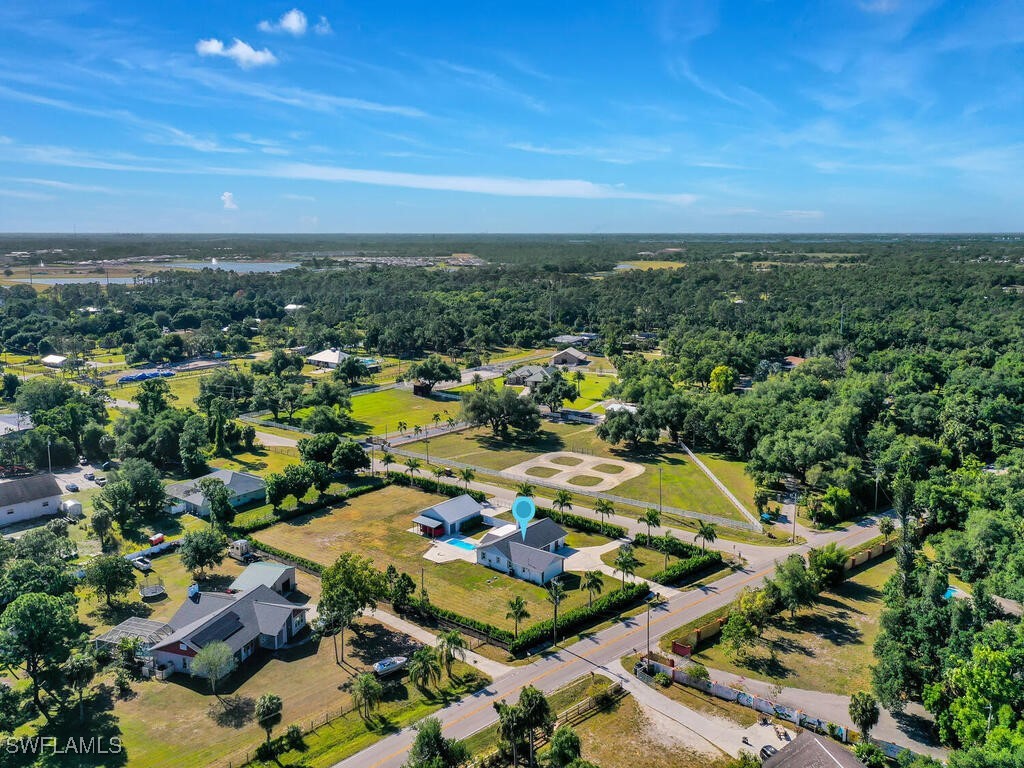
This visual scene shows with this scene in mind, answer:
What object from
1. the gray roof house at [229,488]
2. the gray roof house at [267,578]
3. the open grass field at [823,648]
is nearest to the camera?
the open grass field at [823,648]

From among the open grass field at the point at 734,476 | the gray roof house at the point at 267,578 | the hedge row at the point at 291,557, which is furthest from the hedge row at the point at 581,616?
the open grass field at the point at 734,476

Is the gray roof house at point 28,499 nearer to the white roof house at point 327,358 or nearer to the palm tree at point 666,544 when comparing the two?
the palm tree at point 666,544

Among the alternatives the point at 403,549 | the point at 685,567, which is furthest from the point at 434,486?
the point at 685,567

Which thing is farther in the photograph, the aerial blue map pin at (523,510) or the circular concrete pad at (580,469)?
the circular concrete pad at (580,469)

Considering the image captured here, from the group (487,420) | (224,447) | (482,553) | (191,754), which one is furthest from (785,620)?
(224,447)

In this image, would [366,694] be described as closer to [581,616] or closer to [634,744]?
[634,744]

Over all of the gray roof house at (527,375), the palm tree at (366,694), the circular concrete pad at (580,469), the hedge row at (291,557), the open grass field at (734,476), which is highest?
the gray roof house at (527,375)

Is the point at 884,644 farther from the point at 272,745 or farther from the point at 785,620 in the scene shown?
the point at 272,745
